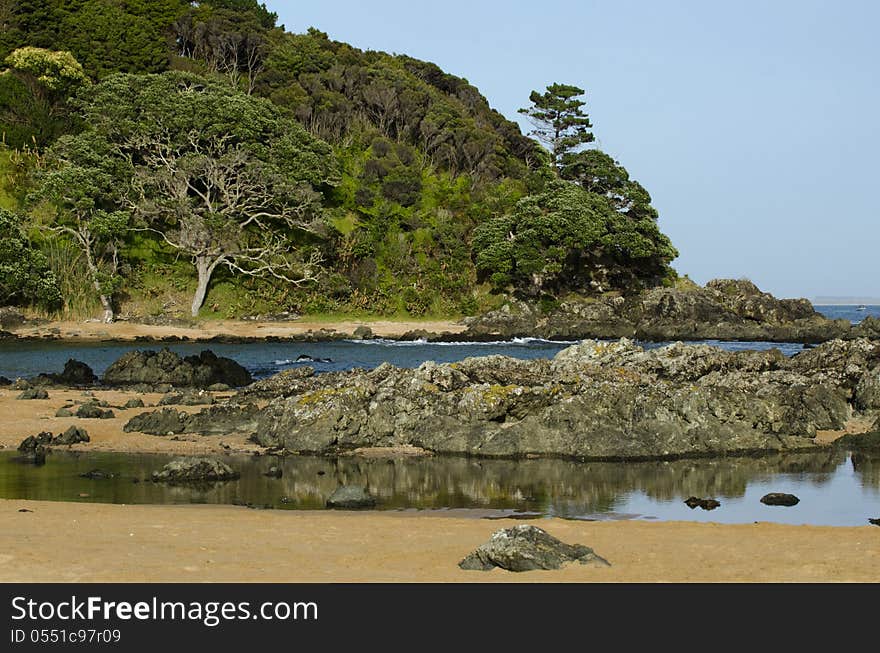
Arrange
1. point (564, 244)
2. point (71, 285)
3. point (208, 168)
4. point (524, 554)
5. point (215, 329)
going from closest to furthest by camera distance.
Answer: point (524, 554) < point (215, 329) < point (71, 285) < point (208, 168) < point (564, 244)

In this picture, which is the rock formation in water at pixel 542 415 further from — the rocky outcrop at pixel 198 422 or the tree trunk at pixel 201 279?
the tree trunk at pixel 201 279

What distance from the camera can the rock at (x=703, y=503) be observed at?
47.6 feet

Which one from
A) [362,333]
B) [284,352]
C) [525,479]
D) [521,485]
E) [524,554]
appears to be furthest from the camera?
[362,333]

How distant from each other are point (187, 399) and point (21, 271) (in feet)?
98.5

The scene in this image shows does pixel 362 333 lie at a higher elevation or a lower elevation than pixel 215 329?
lower

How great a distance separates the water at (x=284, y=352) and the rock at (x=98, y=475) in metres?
18.5

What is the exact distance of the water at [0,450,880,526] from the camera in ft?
47.4

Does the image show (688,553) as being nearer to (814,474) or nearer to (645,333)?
(814,474)

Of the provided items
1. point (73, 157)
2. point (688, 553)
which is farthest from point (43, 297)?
point (688, 553)

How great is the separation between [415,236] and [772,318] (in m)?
24.5

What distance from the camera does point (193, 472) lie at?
1655 cm

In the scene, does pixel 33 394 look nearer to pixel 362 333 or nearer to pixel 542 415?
pixel 542 415

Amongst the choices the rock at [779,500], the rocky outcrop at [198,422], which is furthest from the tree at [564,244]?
the rock at [779,500]

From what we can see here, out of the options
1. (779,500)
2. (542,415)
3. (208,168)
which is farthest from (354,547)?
(208,168)
